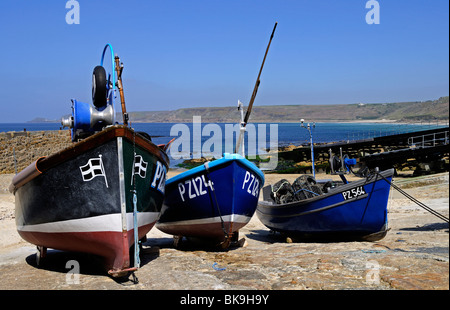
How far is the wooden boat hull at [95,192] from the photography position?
714 centimetres

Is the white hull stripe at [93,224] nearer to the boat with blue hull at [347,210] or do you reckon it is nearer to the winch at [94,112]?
the winch at [94,112]

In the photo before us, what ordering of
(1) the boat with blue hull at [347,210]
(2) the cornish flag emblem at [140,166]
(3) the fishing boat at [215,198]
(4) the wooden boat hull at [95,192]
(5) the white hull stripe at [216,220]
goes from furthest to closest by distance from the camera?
(1) the boat with blue hull at [347,210]
(5) the white hull stripe at [216,220]
(3) the fishing boat at [215,198]
(2) the cornish flag emblem at [140,166]
(4) the wooden boat hull at [95,192]

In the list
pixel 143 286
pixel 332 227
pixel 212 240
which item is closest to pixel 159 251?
pixel 212 240

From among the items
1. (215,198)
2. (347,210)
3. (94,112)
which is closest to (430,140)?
(347,210)

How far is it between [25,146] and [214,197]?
27191 mm

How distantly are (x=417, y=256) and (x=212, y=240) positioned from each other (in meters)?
4.21

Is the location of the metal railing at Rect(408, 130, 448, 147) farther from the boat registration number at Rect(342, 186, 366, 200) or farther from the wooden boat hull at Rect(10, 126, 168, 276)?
the wooden boat hull at Rect(10, 126, 168, 276)

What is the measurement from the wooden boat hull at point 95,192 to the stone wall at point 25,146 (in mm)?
22512

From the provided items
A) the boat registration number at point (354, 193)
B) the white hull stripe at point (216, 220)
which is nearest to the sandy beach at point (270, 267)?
the white hull stripe at point (216, 220)

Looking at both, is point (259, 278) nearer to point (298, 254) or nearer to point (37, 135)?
point (298, 254)

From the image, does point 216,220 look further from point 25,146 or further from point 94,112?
point 25,146

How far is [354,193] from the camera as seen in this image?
10.2 metres
